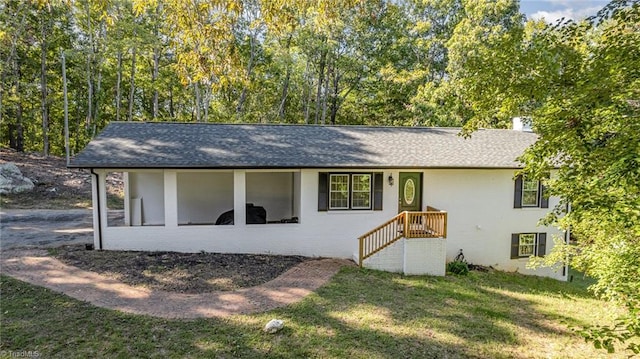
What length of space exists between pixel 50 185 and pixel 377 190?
15.1 m

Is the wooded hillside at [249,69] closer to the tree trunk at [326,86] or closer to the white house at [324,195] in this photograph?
the tree trunk at [326,86]

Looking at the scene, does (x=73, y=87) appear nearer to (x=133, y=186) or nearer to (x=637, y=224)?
(x=133, y=186)

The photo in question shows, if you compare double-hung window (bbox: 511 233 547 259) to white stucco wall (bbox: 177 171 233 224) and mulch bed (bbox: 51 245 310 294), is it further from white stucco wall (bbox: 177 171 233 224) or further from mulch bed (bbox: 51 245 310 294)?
white stucco wall (bbox: 177 171 233 224)

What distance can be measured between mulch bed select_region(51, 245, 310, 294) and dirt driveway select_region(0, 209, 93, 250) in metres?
1.17

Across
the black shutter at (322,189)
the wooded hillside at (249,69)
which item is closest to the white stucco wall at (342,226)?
the black shutter at (322,189)

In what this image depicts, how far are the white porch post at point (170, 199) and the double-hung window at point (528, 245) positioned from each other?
32.9 feet

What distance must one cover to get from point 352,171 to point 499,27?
12886 millimetres

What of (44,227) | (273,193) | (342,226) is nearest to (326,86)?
(273,193)

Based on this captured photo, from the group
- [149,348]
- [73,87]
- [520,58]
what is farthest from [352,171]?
[73,87]

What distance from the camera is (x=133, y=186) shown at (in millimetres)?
11727

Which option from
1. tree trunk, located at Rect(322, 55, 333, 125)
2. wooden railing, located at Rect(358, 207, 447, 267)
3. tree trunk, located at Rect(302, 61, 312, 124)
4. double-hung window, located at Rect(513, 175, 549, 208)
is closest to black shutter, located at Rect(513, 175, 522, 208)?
double-hung window, located at Rect(513, 175, 549, 208)

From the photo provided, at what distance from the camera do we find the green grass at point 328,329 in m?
5.02

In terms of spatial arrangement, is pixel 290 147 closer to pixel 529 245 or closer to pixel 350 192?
pixel 350 192

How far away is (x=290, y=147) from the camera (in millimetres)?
11125
